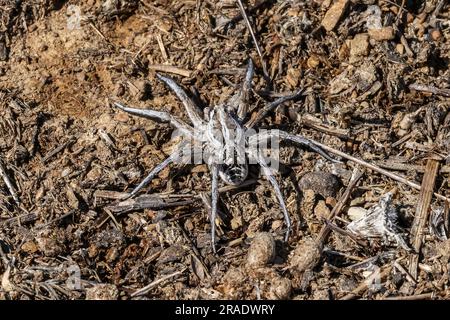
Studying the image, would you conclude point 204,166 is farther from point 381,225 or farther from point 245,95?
point 381,225

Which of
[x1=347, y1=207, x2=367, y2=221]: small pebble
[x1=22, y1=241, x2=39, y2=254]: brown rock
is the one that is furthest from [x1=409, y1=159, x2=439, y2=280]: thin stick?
[x1=22, y1=241, x2=39, y2=254]: brown rock

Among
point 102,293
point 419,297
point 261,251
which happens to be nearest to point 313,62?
point 261,251

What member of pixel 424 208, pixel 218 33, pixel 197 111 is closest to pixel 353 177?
pixel 424 208

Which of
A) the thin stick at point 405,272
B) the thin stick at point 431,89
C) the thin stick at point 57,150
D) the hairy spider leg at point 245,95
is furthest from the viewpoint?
the thin stick at point 431,89

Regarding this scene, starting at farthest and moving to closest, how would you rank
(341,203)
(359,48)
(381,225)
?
(359,48)
(341,203)
(381,225)

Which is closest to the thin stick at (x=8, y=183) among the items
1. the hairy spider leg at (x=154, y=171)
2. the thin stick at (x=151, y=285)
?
the hairy spider leg at (x=154, y=171)

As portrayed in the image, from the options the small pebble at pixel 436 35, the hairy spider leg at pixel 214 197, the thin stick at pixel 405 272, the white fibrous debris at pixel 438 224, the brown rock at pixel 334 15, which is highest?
the brown rock at pixel 334 15

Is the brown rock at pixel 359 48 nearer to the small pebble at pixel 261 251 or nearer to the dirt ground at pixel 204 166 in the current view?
the dirt ground at pixel 204 166
